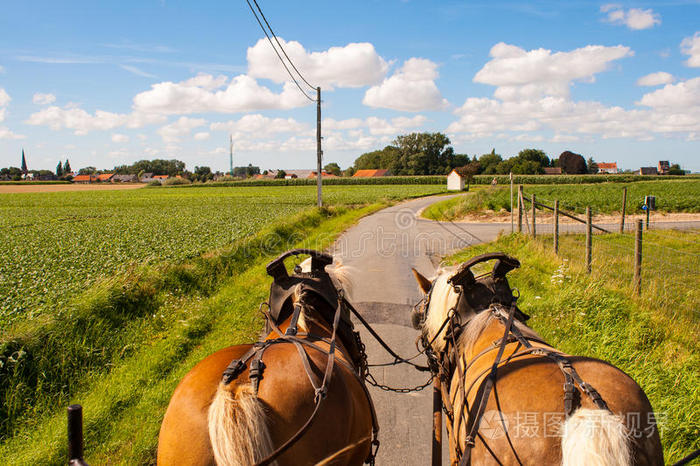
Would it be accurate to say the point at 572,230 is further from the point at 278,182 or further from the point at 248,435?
the point at 278,182

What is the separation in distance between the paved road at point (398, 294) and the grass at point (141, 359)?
1.97m

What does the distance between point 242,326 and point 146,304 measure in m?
2.01

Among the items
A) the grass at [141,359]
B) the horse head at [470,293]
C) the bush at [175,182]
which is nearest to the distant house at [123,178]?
the bush at [175,182]

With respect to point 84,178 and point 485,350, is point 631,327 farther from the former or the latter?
point 84,178

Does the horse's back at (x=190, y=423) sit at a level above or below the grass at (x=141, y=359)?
above

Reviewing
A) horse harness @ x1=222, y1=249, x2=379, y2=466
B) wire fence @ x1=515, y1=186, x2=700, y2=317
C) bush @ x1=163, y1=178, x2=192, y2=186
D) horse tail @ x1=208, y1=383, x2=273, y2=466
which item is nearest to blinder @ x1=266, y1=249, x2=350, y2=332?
A: horse harness @ x1=222, y1=249, x2=379, y2=466

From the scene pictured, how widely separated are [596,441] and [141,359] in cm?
527

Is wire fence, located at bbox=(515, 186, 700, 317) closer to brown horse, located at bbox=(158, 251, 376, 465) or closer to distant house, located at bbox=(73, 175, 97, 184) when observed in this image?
brown horse, located at bbox=(158, 251, 376, 465)

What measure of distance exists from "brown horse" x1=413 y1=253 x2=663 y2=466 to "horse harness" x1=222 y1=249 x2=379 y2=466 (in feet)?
2.03

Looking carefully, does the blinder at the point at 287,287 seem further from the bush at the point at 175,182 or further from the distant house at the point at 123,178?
the distant house at the point at 123,178

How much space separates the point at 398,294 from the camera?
8.57 m

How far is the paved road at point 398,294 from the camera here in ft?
12.4

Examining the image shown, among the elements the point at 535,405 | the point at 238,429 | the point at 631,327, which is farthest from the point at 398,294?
the point at 238,429

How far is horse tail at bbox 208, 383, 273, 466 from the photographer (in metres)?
1.75
